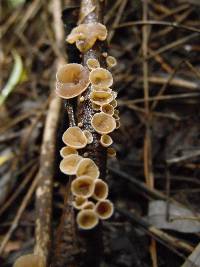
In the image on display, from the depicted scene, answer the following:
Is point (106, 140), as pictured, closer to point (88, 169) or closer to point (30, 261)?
point (88, 169)

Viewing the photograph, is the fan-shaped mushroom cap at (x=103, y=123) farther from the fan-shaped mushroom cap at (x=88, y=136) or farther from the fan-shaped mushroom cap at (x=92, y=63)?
the fan-shaped mushroom cap at (x=92, y=63)

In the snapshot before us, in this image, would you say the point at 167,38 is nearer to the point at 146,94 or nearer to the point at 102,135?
the point at 146,94

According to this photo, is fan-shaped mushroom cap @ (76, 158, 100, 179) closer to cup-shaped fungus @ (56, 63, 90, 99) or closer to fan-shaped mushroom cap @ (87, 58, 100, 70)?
cup-shaped fungus @ (56, 63, 90, 99)

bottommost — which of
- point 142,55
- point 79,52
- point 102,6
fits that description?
point 79,52

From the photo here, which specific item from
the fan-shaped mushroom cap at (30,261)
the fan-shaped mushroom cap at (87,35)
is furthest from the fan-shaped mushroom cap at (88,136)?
the fan-shaped mushroom cap at (30,261)

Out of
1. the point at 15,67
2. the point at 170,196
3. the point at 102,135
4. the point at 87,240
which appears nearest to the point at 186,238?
the point at 170,196

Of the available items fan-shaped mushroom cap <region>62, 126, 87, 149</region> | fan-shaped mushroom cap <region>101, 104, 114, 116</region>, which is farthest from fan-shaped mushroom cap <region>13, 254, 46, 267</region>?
fan-shaped mushroom cap <region>101, 104, 114, 116</region>
